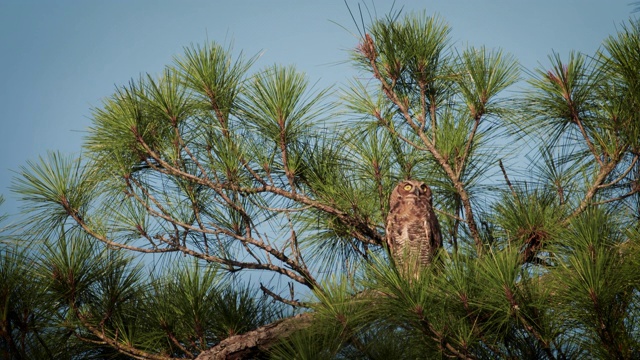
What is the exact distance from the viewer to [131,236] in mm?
2592

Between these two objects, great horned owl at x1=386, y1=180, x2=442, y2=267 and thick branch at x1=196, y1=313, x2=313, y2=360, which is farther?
great horned owl at x1=386, y1=180, x2=442, y2=267

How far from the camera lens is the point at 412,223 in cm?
233

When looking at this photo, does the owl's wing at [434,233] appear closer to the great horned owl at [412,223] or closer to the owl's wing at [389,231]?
the great horned owl at [412,223]

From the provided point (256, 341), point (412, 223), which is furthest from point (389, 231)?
point (256, 341)

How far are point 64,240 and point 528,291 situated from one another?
1.17m

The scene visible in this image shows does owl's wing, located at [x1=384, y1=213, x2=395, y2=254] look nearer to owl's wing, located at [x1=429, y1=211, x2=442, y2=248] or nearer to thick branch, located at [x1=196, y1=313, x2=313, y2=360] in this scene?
owl's wing, located at [x1=429, y1=211, x2=442, y2=248]

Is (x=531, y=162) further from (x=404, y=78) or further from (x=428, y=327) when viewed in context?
(x=428, y=327)

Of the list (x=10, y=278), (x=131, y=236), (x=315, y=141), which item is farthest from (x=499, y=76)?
(x=10, y=278)

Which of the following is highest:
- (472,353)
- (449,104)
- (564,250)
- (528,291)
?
(449,104)

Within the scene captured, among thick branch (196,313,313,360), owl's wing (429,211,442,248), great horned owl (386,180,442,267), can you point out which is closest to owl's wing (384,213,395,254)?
great horned owl (386,180,442,267)

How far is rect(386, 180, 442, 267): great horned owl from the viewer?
2.32 meters

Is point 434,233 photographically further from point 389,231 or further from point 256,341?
point 256,341

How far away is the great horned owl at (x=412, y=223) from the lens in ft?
7.61

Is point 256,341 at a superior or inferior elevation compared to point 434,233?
inferior
